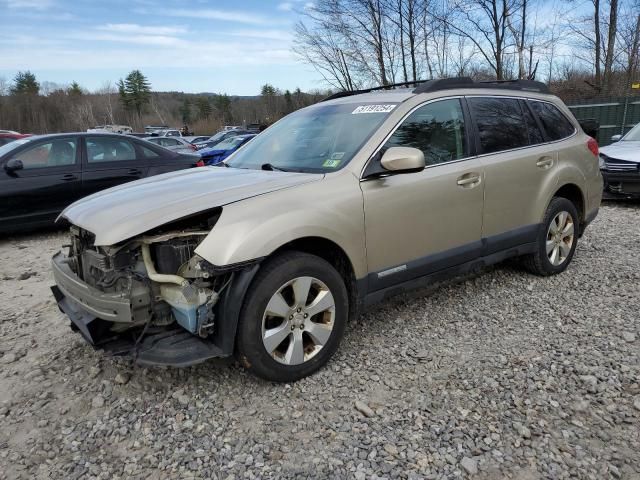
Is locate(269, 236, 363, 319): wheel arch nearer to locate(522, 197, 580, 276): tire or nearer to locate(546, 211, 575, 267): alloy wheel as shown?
locate(522, 197, 580, 276): tire

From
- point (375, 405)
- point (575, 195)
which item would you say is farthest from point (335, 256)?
point (575, 195)

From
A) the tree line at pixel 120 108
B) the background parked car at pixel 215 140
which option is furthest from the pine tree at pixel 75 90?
the background parked car at pixel 215 140

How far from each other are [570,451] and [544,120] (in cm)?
316

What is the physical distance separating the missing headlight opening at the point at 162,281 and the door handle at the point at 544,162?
9.95ft

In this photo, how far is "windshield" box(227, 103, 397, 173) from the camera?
10.7 ft

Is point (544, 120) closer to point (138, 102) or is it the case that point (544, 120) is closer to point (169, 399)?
point (169, 399)

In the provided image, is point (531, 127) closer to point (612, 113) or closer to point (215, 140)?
point (612, 113)

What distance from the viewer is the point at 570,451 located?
2.25m

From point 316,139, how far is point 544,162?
84.2 inches

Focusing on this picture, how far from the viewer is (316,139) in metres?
3.55

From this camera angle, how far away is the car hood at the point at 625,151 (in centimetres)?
764

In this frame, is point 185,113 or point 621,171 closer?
point 621,171

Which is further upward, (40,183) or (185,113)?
(185,113)

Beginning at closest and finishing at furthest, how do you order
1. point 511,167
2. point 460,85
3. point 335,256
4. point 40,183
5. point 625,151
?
1. point 335,256
2. point 460,85
3. point 511,167
4. point 40,183
5. point 625,151
